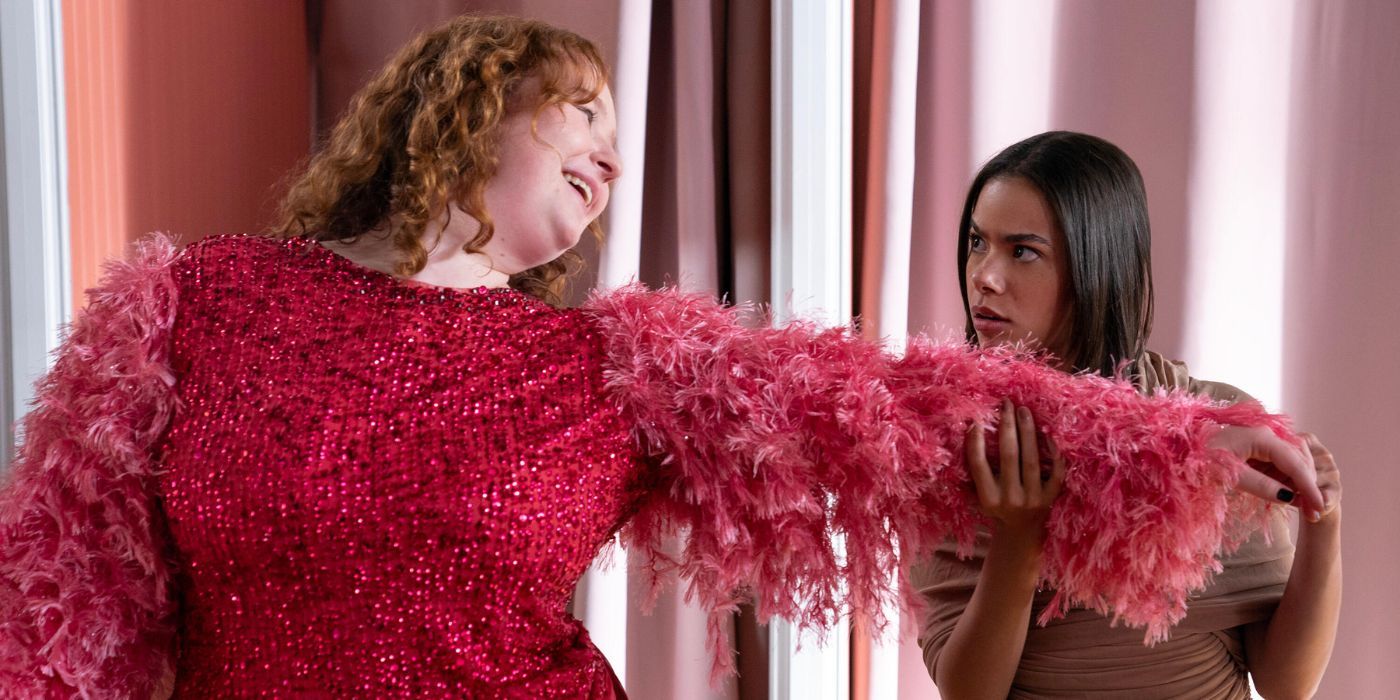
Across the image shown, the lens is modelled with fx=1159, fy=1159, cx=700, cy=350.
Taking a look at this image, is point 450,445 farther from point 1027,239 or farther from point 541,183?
point 1027,239

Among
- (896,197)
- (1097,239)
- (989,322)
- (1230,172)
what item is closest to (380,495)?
(989,322)

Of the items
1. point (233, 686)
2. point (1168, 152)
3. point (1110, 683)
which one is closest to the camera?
point (233, 686)

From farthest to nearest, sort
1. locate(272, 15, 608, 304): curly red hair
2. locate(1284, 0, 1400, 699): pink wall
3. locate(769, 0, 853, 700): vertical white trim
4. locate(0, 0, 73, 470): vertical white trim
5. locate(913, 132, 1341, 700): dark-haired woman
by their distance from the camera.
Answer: locate(769, 0, 853, 700): vertical white trim, locate(1284, 0, 1400, 699): pink wall, locate(0, 0, 73, 470): vertical white trim, locate(913, 132, 1341, 700): dark-haired woman, locate(272, 15, 608, 304): curly red hair

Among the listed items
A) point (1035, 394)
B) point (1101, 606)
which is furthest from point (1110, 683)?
point (1035, 394)

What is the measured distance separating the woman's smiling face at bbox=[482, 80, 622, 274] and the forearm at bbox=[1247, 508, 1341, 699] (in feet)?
2.29

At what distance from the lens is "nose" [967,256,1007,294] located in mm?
1115

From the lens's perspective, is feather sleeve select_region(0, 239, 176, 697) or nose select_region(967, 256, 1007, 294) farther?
nose select_region(967, 256, 1007, 294)

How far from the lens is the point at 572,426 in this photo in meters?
0.87

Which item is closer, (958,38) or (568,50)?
(568,50)

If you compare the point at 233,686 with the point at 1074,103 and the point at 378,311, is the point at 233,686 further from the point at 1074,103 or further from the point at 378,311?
the point at 1074,103

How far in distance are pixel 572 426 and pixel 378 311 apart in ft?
0.58

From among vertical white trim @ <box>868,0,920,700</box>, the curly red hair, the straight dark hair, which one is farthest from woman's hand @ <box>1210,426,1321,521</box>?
vertical white trim @ <box>868,0,920,700</box>

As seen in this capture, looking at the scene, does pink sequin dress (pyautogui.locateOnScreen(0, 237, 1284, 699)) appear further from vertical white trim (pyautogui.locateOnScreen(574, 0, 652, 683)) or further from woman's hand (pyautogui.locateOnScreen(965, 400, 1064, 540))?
vertical white trim (pyautogui.locateOnScreen(574, 0, 652, 683))

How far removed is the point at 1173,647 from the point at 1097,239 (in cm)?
39
